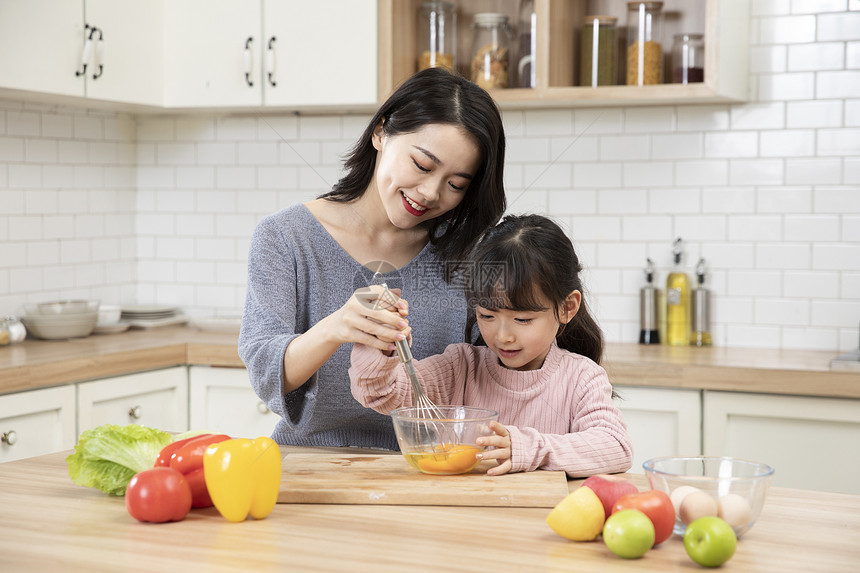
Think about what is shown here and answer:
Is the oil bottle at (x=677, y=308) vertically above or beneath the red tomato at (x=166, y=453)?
above

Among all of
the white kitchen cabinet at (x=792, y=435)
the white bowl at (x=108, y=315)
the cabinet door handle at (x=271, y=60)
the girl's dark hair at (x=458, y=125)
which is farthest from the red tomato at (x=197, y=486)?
the white bowl at (x=108, y=315)

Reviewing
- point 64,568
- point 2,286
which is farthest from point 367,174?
point 2,286

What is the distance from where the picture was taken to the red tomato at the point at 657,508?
1.16m

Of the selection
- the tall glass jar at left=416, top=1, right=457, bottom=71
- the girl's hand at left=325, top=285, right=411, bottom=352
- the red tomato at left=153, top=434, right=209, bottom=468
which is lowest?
the red tomato at left=153, top=434, right=209, bottom=468

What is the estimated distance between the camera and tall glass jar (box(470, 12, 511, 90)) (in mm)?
3143

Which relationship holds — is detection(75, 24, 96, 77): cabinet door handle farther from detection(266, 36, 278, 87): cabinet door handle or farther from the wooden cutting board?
the wooden cutting board

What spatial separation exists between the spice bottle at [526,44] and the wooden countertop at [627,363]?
0.95 metres

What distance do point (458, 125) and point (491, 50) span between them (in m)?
1.53

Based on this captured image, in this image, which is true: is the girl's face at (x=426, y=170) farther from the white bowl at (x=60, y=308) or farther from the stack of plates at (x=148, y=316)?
the stack of plates at (x=148, y=316)

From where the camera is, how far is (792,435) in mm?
2697

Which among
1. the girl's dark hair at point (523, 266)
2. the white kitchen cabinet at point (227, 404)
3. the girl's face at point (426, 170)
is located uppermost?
the girl's face at point (426, 170)

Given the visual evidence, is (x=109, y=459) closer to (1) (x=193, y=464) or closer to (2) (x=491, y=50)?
(1) (x=193, y=464)

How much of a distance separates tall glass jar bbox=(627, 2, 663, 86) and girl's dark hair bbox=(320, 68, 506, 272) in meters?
1.35

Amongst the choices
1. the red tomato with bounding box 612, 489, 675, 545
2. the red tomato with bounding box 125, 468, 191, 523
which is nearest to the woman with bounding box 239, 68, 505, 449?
the red tomato with bounding box 125, 468, 191, 523
